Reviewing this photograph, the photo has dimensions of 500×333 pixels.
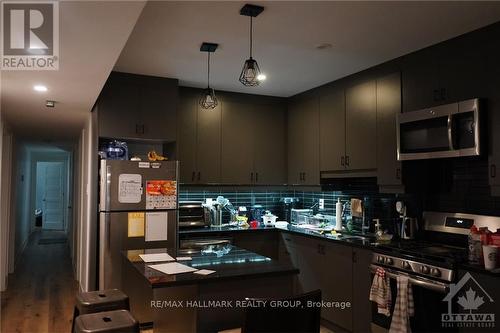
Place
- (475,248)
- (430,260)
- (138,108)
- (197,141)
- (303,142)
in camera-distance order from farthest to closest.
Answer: (303,142) → (197,141) → (138,108) → (430,260) → (475,248)

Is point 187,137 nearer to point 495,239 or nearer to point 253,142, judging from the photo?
point 253,142

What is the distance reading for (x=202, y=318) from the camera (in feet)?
6.63

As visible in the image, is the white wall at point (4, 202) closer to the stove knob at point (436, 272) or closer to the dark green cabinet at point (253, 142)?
the dark green cabinet at point (253, 142)

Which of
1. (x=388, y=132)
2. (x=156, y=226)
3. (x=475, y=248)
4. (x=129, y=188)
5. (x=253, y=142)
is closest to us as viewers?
(x=475, y=248)

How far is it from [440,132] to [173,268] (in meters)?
2.23

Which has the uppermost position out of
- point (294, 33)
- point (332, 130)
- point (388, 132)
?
point (294, 33)

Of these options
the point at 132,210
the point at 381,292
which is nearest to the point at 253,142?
the point at 132,210

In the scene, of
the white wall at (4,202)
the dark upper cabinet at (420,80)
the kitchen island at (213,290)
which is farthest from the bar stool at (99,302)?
the white wall at (4,202)

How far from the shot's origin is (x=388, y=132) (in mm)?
3537

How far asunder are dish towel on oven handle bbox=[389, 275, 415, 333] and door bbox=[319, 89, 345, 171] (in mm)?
1510

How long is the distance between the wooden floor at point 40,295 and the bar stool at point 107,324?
199 cm

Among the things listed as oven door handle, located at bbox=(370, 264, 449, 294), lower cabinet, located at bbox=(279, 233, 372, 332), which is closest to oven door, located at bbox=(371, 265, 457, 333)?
oven door handle, located at bbox=(370, 264, 449, 294)

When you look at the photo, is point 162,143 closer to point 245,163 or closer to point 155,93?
point 155,93

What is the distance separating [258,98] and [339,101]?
1139 millimetres
